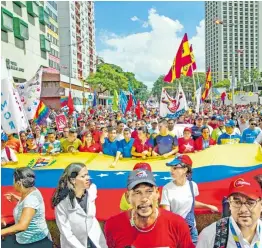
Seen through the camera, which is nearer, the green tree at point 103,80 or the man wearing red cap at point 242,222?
the man wearing red cap at point 242,222

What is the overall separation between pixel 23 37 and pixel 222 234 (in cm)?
4416

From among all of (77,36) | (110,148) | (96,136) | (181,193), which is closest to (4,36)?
(96,136)

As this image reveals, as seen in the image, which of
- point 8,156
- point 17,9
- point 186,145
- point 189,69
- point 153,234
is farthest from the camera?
point 17,9

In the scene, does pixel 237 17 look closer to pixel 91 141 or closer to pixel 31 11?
pixel 31 11

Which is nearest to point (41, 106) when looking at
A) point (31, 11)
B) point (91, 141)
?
point (91, 141)

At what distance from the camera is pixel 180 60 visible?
563 inches

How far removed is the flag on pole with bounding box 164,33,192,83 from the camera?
14125 mm

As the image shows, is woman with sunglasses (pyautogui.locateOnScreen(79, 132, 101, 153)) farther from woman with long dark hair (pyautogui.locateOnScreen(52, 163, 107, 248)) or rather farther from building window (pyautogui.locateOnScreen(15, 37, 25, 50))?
building window (pyautogui.locateOnScreen(15, 37, 25, 50))

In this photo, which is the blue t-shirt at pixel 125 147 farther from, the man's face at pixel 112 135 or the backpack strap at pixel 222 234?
the backpack strap at pixel 222 234

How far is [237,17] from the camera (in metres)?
192

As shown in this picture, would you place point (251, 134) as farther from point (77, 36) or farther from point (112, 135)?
point (77, 36)

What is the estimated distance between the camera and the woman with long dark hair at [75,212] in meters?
3.43

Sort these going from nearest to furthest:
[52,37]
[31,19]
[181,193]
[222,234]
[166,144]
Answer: [222,234] < [181,193] < [166,144] < [31,19] < [52,37]

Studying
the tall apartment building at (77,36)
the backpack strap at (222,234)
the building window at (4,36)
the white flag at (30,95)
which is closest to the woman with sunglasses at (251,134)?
the white flag at (30,95)
